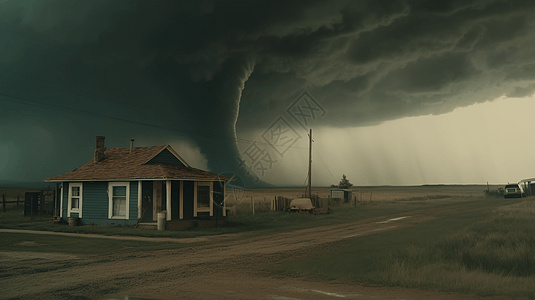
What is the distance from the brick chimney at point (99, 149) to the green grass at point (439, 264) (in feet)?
71.1

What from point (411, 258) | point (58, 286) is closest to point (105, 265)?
point (58, 286)

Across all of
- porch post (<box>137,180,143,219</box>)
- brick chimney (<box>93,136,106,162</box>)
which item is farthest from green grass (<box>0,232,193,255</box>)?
brick chimney (<box>93,136,106,162</box>)

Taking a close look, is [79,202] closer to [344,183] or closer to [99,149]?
[99,149]

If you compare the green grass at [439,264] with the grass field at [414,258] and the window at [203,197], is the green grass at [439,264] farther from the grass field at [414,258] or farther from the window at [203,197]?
the window at [203,197]

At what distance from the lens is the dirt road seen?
28.6 ft

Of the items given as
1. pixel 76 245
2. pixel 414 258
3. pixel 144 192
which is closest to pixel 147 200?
pixel 144 192

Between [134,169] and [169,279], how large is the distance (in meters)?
17.6

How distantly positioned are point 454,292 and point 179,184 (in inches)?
791

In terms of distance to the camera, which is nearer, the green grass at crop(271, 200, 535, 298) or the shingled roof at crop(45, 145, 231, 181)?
the green grass at crop(271, 200, 535, 298)

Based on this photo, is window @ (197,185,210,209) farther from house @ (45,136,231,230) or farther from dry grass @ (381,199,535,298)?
dry grass @ (381,199,535,298)

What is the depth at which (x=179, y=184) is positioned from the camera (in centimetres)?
2628

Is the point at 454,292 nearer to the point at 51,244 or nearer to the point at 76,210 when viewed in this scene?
the point at 51,244

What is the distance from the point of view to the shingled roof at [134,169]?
25047 millimetres

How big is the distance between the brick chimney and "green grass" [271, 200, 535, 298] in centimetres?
2168
